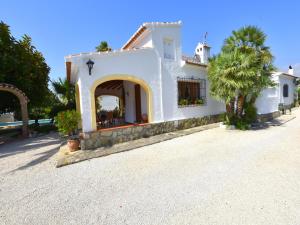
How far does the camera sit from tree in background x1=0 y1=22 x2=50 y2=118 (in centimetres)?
1345

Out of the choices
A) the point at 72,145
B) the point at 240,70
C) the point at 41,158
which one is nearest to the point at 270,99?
the point at 240,70

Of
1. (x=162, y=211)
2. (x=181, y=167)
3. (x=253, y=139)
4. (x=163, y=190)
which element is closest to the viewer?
(x=162, y=211)

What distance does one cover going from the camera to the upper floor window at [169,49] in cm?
1050

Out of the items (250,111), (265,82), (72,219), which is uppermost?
(265,82)

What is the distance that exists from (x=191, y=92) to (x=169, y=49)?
10.7ft

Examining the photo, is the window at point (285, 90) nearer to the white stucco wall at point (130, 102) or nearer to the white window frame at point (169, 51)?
the white window frame at point (169, 51)

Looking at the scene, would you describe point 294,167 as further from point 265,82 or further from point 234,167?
point 265,82

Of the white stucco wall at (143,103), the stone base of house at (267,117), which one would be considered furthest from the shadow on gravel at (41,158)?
the stone base of house at (267,117)

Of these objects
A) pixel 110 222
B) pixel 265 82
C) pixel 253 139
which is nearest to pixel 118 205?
pixel 110 222

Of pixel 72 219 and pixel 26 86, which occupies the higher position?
pixel 26 86

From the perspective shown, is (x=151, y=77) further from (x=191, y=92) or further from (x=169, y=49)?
(x=191, y=92)

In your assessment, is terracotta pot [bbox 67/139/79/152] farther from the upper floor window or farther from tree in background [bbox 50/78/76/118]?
tree in background [bbox 50/78/76/118]

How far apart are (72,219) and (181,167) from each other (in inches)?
131

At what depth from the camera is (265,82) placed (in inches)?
411
